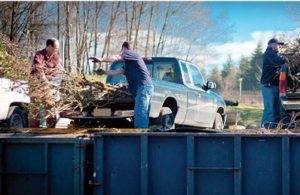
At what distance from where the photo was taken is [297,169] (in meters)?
5.49

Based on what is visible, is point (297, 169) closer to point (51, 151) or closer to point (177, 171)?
point (177, 171)

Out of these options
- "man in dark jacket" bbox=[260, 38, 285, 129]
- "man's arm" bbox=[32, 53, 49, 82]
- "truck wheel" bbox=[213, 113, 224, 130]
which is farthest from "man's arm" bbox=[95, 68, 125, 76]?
"truck wheel" bbox=[213, 113, 224, 130]

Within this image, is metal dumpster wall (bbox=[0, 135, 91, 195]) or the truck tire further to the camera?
the truck tire

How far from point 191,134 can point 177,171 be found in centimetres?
42

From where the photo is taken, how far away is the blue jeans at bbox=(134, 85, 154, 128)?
8922 millimetres

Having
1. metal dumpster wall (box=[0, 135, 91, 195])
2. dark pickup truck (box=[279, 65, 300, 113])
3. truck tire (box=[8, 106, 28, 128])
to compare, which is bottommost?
metal dumpster wall (box=[0, 135, 91, 195])

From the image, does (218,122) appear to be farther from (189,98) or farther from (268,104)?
(268,104)

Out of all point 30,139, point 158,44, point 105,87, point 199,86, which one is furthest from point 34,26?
point 30,139

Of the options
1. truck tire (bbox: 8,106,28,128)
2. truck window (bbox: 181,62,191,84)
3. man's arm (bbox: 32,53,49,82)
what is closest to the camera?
man's arm (bbox: 32,53,49,82)

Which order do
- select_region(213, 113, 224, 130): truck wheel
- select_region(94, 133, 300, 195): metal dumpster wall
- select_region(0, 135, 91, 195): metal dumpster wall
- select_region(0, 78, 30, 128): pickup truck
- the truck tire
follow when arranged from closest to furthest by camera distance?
select_region(94, 133, 300, 195): metal dumpster wall → select_region(0, 135, 91, 195): metal dumpster wall → select_region(0, 78, 30, 128): pickup truck → the truck tire → select_region(213, 113, 224, 130): truck wheel

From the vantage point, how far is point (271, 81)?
1070 cm

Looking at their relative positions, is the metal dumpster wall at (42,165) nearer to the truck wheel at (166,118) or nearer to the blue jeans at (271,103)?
the truck wheel at (166,118)

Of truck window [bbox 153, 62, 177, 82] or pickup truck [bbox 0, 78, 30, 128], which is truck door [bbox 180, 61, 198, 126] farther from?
pickup truck [bbox 0, 78, 30, 128]

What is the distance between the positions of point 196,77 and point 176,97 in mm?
1653
